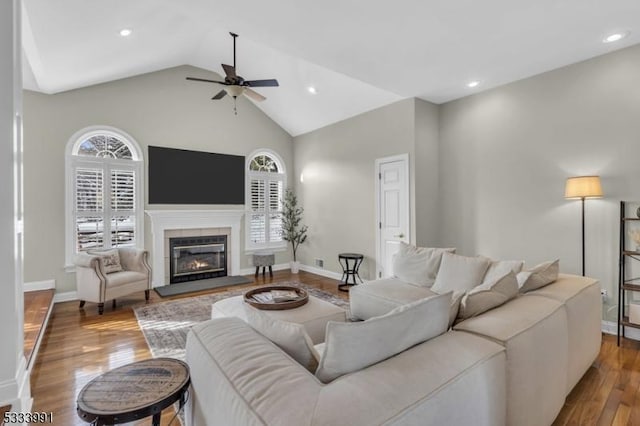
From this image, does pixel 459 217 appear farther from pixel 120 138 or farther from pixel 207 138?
pixel 120 138

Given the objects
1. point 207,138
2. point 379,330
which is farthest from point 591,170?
point 207,138

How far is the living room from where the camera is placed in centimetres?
348

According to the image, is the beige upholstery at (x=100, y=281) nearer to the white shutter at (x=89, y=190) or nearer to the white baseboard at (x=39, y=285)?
the white baseboard at (x=39, y=285)

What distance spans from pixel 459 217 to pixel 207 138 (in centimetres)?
486

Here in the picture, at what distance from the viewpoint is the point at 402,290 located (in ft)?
10.5

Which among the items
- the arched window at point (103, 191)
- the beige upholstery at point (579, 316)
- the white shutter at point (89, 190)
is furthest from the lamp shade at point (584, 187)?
the white shutter at point (89, 190)

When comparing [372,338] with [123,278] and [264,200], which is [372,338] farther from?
[264,200]

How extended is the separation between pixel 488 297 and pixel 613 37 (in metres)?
3.23

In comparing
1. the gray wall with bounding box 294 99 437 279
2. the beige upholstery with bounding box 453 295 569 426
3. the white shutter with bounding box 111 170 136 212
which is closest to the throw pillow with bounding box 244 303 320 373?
the beige upholstery with bounding box 453 295 569 426

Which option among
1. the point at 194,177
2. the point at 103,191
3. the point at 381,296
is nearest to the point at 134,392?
the point at 381,296

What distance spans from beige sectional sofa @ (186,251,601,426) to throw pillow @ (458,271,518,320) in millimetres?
49

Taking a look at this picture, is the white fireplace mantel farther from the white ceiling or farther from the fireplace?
the white ceiling

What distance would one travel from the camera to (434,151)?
16.5 ft

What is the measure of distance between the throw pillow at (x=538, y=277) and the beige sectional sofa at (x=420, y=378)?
23cm
